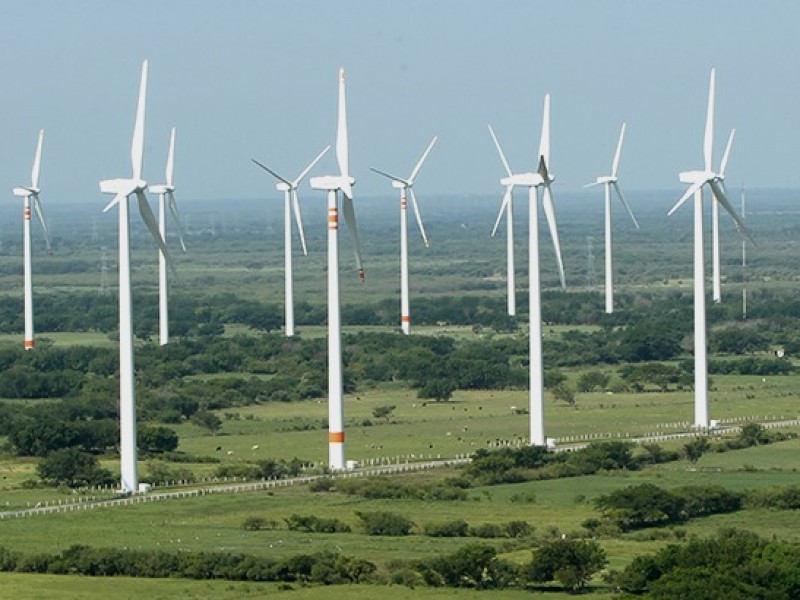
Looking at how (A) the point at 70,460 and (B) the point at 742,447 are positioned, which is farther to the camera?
(B) the point at 742,447

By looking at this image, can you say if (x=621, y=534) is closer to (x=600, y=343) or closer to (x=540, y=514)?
(x=540, y=514)

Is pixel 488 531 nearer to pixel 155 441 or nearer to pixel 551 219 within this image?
pixel 551 219

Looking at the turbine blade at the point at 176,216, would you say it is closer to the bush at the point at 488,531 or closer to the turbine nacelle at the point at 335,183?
the turbine nacelle at the point at 335,183

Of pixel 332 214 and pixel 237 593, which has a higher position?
pixel 332 214

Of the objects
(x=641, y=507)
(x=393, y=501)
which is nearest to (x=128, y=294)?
(x=393, y=501)

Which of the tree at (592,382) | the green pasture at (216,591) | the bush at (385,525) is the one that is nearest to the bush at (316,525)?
the bush at (385,525)

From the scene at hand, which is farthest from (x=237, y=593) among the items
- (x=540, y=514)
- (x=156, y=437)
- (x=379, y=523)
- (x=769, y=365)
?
(x=769, y=365)
